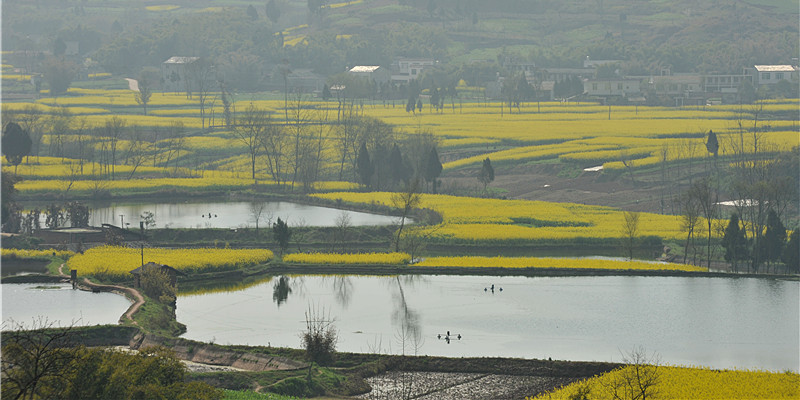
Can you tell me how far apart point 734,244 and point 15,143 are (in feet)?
158

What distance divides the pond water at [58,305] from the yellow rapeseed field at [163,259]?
2.48m

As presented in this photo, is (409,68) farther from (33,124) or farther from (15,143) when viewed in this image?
(15,143)

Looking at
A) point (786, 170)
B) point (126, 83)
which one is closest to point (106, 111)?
point (126, 83)

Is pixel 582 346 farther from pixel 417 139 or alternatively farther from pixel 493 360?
pixel 417 139

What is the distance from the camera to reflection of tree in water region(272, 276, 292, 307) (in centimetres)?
4697

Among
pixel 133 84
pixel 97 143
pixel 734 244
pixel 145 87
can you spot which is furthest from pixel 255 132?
pixel 133 84

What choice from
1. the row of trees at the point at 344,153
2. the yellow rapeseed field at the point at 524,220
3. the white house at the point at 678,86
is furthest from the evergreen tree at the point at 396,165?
the white house at the point at 678,86

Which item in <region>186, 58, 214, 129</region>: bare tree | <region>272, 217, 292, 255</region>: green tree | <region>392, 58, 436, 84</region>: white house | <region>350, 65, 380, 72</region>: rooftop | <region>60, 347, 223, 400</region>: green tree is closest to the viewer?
<region>60, 347, 223, 400</region>: green tree

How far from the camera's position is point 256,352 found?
36000 millimetres

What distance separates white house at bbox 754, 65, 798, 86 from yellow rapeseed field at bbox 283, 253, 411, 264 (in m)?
84.0

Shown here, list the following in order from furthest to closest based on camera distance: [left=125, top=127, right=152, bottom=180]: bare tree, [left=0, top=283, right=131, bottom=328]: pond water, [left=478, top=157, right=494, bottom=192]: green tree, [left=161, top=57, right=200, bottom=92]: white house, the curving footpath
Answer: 1. [left=161, top=57, right=200, bottom=92]: white house
2. [left=125, top=127, right=152, bottom=180]: bare tree
3. [left=478, top=157, right=494, bottom=192]: green tree
4. the curving footpath
5. [left=0, top=283, right=131, bottom=328]: pond water

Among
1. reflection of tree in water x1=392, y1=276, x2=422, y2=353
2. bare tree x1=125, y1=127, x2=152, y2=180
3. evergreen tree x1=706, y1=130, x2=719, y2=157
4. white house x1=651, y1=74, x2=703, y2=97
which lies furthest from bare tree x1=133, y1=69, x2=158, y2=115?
reflection of tree in water x1=392, y1=276, x2=422, y2=353

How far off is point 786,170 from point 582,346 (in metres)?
37.4

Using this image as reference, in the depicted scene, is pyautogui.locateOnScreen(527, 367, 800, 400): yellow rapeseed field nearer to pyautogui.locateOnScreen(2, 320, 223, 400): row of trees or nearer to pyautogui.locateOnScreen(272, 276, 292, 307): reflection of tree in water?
pyautogui.locateOnScreen(2, 320, 223, 400): row of trees
